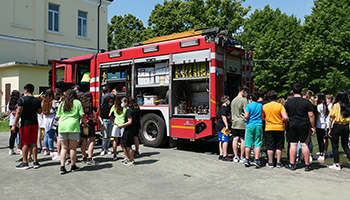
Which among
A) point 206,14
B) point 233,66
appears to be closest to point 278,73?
point 206,14

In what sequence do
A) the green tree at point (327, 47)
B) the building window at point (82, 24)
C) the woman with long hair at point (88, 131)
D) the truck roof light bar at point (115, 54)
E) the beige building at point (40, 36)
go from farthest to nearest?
the building window at point (82, 24) < the green tree at point (327, 47) < the beige building at point (40, 36) < the truck roof light bar at point (115, 54) < the woman with long hair at point (88, 131)

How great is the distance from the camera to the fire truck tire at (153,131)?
8.62 meters

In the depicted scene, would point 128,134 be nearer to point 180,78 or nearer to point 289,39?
point 180,78

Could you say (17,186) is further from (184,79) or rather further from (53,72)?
(53,72)

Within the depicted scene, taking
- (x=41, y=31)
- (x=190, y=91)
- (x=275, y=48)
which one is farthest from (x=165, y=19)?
(x=190, y=91)

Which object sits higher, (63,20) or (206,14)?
(206,14)

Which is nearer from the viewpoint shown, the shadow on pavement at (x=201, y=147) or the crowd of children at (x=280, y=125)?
the crowd of children at (x=280, y=125)

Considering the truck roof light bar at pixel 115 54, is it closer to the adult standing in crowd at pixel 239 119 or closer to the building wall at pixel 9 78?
the adult standing in crowd at pixel 239 119

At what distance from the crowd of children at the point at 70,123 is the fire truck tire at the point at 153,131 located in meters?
1.10

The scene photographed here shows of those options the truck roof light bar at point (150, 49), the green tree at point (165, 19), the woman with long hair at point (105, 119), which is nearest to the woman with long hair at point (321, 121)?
the truck roof light bar at point (150, 49)

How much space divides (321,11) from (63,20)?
2045cm

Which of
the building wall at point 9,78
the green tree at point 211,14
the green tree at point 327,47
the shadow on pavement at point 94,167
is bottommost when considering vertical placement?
the shadow on pavement at point 94,167

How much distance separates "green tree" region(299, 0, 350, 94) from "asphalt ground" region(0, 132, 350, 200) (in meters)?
17.6

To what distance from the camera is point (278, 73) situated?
83.9ft
